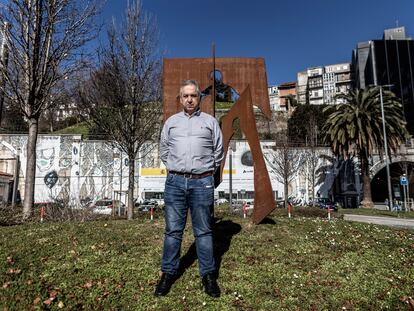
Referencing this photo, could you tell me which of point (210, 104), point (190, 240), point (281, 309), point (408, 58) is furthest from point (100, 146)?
point (408, 58)

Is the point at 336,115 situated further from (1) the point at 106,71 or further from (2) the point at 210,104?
(2) the point at 210,104

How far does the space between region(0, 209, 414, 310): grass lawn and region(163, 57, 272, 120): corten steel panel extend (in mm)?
3023

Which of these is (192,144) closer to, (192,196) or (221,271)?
(192,196)

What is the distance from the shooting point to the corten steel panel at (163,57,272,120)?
7.54m

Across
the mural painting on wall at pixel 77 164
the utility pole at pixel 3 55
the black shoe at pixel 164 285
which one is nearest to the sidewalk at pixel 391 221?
the black shoe at pixel 164 285

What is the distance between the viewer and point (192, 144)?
3.53m

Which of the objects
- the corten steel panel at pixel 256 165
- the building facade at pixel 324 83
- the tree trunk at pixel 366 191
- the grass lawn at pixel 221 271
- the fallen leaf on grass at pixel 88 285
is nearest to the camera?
the grass lawn at pixel 221 271

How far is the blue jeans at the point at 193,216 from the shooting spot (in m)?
3.48

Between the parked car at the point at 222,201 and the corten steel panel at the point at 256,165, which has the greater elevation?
the corten steel panel at the point at 256,165

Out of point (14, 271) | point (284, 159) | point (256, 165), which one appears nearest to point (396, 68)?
point (284, 159)

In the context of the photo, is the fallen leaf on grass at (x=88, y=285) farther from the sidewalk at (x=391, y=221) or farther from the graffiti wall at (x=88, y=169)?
the graffiti wall at (x=88, y=169)

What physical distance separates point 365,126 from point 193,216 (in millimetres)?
29474

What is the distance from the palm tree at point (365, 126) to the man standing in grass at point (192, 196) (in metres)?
28.1

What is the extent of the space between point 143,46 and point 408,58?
2108 inches
